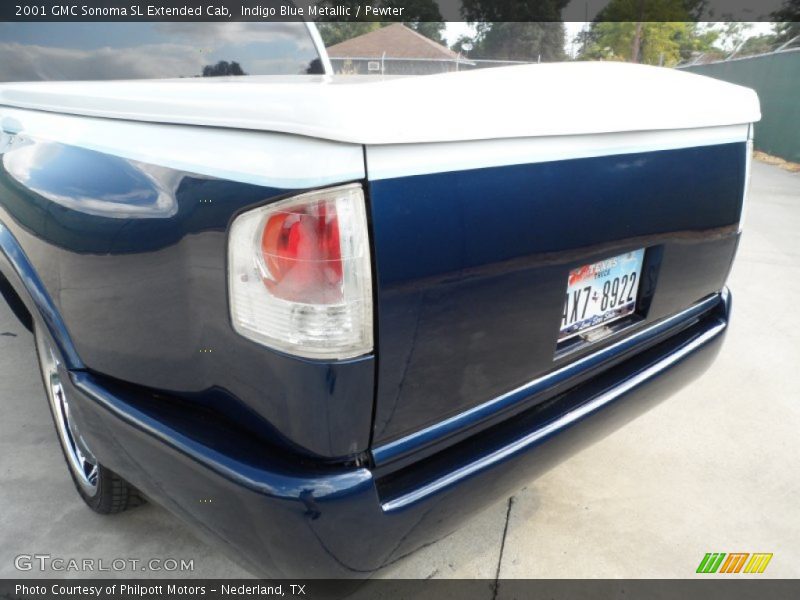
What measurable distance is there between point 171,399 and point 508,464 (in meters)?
0.81

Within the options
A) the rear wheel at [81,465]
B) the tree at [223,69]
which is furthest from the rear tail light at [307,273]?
the tree at [223,69]

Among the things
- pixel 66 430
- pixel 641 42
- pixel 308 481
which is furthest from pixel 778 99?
pixel 641 42

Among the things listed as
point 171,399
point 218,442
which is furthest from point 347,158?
point 171,399

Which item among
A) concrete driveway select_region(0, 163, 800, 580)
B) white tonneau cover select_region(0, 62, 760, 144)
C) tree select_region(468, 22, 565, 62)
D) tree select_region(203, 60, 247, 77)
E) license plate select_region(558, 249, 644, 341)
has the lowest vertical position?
tree select_region(468, 22, 565, 62)

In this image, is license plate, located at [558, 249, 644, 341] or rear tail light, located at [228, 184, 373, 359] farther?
license plate, located at [558, 249, 644, 341]

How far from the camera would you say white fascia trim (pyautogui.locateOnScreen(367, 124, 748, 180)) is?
116 cm

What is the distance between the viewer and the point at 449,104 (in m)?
1.23

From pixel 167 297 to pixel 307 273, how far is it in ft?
1.32

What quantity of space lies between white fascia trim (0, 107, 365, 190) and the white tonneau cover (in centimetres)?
2

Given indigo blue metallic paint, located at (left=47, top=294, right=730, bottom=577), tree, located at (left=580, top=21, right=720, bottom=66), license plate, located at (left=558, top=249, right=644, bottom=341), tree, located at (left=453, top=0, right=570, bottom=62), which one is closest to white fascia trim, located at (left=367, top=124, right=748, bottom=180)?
license plate, located at (left=558, top=249, right=644, bottom=341)

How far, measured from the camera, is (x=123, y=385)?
1.60 meters

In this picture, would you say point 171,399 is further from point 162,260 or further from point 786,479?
point 786,479

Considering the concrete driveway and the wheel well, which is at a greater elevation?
the wheel well

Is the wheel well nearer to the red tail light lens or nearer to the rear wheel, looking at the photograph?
the rear wheel
